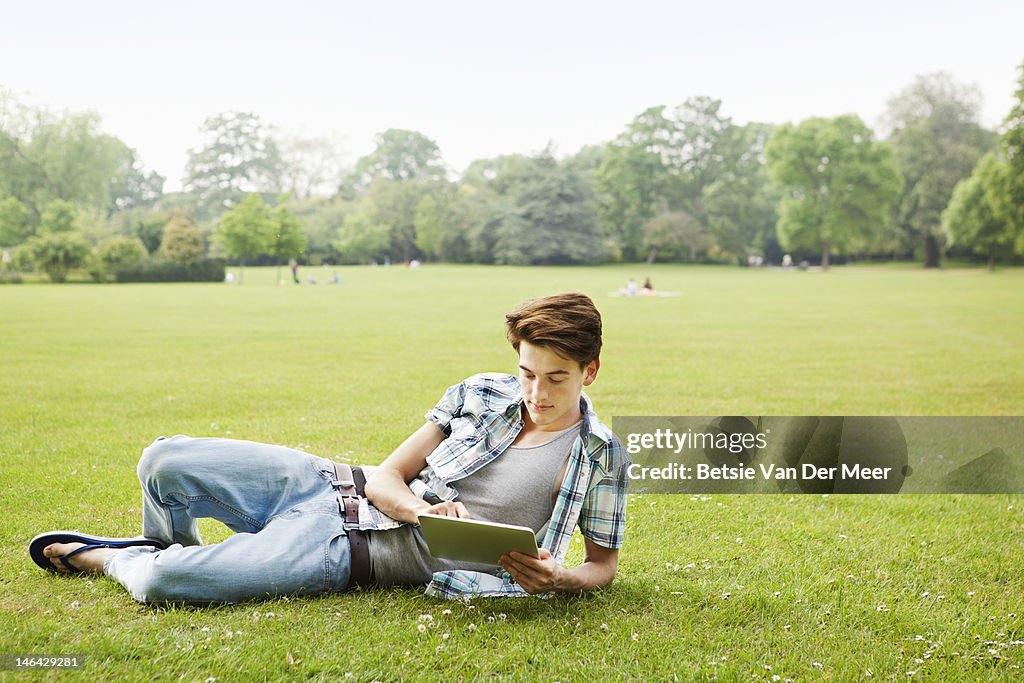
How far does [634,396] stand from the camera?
21.2ft

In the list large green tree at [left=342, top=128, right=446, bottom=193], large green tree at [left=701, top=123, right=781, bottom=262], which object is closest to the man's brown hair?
large green tree at [left=342, top=128, right=446, bottom=193]

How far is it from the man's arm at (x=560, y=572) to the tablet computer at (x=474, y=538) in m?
0.03

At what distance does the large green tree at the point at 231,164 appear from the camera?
15.1m

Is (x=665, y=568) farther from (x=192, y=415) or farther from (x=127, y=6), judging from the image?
(x=127, y=6)

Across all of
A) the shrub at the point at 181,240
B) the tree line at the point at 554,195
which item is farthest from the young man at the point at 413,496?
the shrub at the point at 181,240

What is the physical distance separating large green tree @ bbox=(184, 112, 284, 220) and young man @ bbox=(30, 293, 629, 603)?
43.4ft

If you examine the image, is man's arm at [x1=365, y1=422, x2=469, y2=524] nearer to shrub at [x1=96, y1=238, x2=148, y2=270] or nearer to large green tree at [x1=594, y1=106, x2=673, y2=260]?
shrub at [x1=96, y1=238, x2=148, y2=270]

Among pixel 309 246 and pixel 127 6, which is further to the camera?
pixel 309 246

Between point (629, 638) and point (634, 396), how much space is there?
422cm

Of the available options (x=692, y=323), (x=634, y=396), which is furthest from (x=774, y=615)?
(x=692, y=323)

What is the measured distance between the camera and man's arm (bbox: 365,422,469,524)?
2330 millimetres

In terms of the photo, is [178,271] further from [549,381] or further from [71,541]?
[549,381]

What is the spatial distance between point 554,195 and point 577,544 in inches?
792

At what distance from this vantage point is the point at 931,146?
71.3 ft
